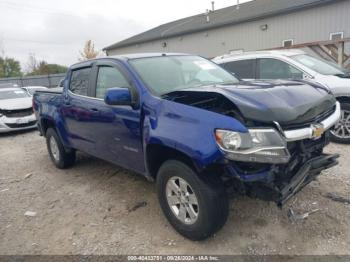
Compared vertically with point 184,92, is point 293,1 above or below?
above

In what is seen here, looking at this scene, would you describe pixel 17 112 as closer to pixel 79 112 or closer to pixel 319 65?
pixel 79 112

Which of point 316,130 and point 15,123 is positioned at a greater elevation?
point 316,130

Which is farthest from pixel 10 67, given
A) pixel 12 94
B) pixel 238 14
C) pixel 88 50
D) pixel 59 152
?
pixel 59 152

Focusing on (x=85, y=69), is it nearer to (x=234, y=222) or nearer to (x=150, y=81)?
(x=150, y=81)

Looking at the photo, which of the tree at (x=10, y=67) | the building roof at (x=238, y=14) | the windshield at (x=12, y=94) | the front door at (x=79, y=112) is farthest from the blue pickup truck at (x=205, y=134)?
A: the tree at (x=10, y=67)

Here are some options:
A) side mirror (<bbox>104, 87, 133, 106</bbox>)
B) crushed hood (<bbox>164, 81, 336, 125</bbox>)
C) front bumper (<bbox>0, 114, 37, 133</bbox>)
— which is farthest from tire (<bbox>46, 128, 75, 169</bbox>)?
front bumper (<bbox>0, 114, 37, 133</bbox>)

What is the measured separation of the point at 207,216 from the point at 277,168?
2.44 feet

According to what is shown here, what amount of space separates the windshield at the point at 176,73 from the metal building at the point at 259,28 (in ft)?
42.7

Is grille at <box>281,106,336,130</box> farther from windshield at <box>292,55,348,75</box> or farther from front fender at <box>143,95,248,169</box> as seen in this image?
windshield at <box>292,55,348,75</box>

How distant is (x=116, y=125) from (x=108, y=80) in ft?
2.25

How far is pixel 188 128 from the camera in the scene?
2.78 m

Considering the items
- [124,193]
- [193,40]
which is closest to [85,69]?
[124,193]

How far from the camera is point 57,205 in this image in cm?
421

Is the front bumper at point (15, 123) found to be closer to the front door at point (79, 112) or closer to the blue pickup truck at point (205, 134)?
the front door at point (79, 112)
